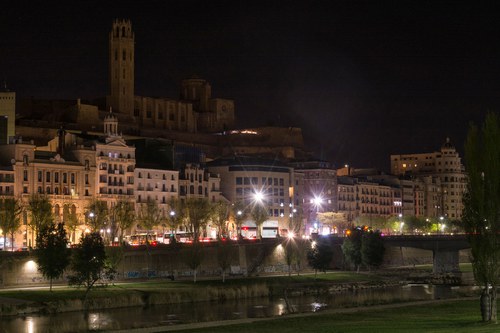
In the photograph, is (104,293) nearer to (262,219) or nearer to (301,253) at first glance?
(301,253)

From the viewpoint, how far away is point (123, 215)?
5143 inches

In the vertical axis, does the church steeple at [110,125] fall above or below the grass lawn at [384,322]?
above

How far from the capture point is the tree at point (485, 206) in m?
56.2

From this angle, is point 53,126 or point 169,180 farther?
point 53,126

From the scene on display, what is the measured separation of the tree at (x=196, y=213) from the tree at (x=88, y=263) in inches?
1604

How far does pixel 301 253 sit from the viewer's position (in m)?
135

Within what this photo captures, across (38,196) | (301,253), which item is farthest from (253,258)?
(38,196)

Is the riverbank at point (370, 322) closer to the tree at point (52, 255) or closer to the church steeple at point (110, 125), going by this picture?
the tree at point (52, 255)

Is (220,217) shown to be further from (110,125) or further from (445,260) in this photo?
(445,260)

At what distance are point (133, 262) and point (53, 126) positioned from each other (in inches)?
2946

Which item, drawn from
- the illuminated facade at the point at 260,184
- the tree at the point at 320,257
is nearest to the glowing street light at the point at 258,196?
the illuminated facade at the point at 260,184

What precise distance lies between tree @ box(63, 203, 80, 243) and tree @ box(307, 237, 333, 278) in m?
29.0

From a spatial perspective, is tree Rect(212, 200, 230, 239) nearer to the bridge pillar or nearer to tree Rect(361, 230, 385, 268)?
tree Rect(361, 230, 385, 268)

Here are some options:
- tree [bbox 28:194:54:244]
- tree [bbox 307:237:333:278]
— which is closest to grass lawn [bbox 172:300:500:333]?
tree [bbox 307:237:333:278]
